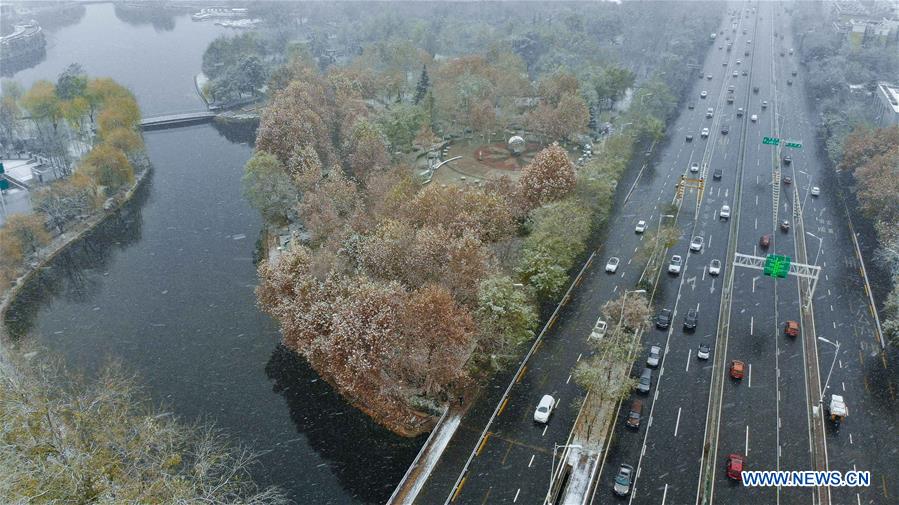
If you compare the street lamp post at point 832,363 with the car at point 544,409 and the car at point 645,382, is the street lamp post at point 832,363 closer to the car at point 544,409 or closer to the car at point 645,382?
the car at point 645,382

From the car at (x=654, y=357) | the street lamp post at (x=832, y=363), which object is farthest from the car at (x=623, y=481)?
the street lamp post at (x=832, y=363)

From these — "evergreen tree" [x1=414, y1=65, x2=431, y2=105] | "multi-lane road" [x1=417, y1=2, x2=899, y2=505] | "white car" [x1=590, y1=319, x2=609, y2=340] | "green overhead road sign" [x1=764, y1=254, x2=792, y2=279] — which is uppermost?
"evergreen tree" [x1=414, y1=65, x2=431, y2=105]

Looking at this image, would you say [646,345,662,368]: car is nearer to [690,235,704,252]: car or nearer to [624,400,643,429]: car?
[624,400,643,429]: car

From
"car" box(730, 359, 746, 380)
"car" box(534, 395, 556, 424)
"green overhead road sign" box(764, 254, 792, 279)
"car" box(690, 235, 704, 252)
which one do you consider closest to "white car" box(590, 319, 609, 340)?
"car" box(534, 395, 556, 424)

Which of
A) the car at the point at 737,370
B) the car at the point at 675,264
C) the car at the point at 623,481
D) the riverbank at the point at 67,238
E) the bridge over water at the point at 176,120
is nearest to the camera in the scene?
the car at the point at 623,481

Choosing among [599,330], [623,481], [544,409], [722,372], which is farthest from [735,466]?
[599,330]

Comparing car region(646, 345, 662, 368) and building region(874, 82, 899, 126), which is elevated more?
building region(874, 82, 899, 126)

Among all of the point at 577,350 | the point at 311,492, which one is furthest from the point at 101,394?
the point at 577,350

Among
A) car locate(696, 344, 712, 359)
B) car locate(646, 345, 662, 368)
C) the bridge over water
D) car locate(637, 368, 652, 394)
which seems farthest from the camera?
the bridge over water
